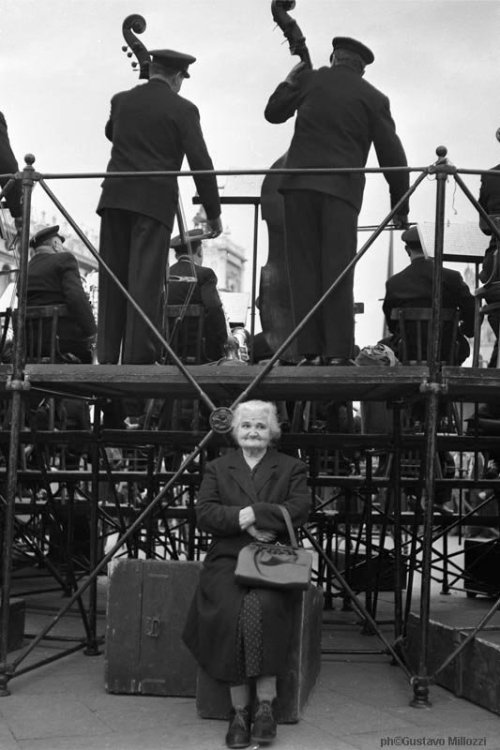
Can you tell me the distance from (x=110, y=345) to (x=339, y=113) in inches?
81.3

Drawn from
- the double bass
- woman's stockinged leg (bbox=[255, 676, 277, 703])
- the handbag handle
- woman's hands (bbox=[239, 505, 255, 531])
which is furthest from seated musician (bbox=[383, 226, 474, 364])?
woman's stockinged leg (bbox=[255, 676, 277, 703])

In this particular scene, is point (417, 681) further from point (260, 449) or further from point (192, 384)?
point (192, 384)

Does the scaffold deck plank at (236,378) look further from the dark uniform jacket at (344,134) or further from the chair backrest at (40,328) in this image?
the dark uniform jacket at (344,134)

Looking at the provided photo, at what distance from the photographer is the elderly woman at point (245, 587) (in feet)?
16.8

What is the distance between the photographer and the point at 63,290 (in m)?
8.13

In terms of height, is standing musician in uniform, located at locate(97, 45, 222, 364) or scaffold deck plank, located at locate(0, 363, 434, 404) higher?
standing musician in uniform, located at locate(97, 45, 222, 364)

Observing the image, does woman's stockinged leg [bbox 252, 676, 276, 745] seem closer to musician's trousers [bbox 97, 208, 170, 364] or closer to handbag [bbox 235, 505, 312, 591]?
handbag [bbox 235, 505, 312, 591]

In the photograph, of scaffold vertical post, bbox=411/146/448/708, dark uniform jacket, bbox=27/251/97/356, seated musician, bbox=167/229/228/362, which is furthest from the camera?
seated musician, bbox=167/229/228/362

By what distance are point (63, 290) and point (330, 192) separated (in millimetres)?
2529

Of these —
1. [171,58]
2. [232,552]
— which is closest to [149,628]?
[232,552]

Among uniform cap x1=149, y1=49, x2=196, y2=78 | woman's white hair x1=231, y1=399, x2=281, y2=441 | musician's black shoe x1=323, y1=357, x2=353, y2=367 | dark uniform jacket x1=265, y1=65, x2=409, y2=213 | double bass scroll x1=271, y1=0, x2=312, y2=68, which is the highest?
double bass scroll x1=271, y1=0, x2=312, y2=68

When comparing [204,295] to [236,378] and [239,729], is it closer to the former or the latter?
[236,378]

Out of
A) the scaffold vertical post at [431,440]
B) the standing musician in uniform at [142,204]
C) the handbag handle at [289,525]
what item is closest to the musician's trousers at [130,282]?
the standing musician in uniform at [142,204]

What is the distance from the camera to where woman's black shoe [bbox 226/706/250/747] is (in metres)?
4.97
